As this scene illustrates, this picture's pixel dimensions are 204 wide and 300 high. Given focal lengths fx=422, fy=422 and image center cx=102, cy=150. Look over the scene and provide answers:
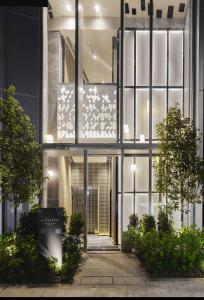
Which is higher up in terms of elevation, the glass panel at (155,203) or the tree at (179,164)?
the tree at (179,164)

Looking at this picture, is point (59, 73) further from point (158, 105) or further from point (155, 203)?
point (155, 203)

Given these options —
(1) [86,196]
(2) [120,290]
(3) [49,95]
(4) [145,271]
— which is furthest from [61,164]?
(2) [120,290]

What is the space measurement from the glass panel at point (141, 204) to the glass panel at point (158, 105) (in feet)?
8.84

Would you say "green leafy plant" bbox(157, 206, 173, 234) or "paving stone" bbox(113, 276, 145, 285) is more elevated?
"green leafy plant" bbox(157, 206, 173, 234)

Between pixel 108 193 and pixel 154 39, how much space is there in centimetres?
581

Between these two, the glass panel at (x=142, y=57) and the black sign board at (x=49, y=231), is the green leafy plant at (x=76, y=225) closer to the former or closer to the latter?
the black sign board at (x=49, y=231)

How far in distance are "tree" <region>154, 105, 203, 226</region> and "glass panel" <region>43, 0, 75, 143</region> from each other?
3788mm

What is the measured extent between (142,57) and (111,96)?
1865 mm

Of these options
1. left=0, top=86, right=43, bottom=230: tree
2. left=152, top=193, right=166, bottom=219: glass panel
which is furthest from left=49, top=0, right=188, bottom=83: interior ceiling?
left=152, top=193, right=166, bottom=219: glass panel

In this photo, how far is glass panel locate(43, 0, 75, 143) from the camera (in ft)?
49.0

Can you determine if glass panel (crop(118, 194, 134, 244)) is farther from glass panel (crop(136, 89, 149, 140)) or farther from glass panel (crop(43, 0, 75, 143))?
glass panel (crop(43, 0, 75, 143))

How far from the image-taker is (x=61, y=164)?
15078mm

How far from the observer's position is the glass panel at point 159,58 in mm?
15266

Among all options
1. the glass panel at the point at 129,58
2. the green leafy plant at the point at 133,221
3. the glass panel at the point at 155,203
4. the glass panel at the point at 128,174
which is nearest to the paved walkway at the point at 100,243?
the green leafy plant at the point at 133,221
